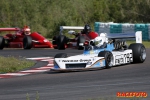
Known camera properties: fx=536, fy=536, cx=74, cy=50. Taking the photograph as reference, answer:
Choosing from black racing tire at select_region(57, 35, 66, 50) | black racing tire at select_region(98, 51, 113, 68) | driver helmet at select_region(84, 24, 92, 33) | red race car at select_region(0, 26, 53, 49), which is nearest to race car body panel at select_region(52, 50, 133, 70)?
black racing tire at select_region(98, 51, 113, 68)

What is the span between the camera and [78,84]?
42.5 feet

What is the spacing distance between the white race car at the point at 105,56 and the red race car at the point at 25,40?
8644 mm

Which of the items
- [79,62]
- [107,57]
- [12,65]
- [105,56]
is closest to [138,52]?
[107,57]

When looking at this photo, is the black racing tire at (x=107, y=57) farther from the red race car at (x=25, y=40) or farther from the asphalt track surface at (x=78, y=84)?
the red race car at (x=25, y=40)

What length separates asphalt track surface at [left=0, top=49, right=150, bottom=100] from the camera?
11.0 meters

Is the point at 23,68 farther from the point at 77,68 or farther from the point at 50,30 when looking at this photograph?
the point at 50,30

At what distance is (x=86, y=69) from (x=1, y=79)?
2628 millimetres

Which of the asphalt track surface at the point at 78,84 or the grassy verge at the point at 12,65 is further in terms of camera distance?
the grassy verge at the point at 12,65

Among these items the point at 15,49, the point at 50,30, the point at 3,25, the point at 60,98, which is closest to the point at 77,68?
the point at 60,98

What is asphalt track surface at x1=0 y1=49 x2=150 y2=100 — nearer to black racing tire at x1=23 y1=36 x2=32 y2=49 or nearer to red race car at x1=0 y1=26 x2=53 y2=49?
red race car at x1=0 y1=26 x2=53 y2=49

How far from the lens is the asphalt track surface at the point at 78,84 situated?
1104 cm

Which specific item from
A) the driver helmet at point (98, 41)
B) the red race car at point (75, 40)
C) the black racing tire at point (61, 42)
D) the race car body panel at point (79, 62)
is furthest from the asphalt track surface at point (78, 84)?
the black racing tire at point (61, 42)

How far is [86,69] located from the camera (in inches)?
627

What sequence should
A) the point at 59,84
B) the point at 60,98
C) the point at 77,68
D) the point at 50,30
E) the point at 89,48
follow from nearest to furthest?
1. the point at 60,98
2. the point at 59,84
3. the point at 77,68
4. the point at 89,48
5. the point at 50,30
